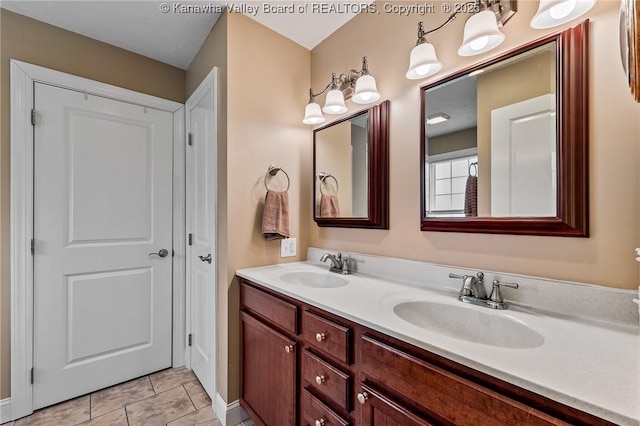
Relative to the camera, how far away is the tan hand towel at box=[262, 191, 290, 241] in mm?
1721

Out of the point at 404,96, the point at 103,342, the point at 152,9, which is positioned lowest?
the point at 103,342

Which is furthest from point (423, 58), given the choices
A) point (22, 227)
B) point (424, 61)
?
point (22, 227)

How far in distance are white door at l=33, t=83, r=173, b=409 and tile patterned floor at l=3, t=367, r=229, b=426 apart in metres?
0.08

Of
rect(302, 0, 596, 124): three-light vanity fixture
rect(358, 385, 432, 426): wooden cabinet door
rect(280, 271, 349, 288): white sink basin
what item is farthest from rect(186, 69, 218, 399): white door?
rect(358, 385, 432, 426): wooden cabinet door

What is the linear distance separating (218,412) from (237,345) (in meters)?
0.42

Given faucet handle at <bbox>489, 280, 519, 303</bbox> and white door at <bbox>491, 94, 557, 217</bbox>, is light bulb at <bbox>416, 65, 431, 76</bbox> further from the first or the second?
faucet handle at <bbox>489, 280, 519, 303</bbox>

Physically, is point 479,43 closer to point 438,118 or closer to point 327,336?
point 438,118

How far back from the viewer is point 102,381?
1942 millimetres

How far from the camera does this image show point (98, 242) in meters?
1.94

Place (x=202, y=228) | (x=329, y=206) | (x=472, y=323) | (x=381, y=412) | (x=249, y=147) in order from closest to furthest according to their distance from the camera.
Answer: (x=381, y=412) → (x=472, y=323) → (x=249, y=147) → (x=329, y=206) → (x=202, y=228)

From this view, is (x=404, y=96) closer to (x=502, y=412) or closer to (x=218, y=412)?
(x=502, y=412)

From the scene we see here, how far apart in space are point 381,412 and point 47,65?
2.58 m

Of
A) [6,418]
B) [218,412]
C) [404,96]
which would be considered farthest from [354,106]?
[6,418]

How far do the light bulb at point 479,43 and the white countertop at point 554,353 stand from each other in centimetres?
97
